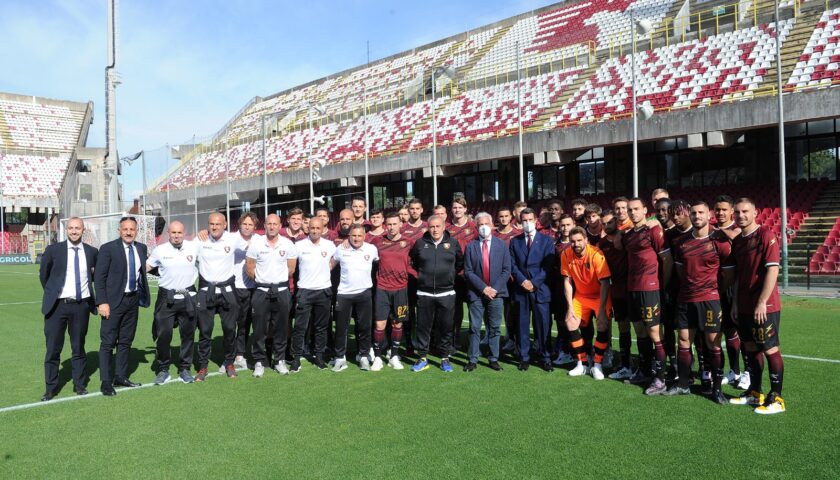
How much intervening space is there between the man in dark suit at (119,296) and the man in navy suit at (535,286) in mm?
4176

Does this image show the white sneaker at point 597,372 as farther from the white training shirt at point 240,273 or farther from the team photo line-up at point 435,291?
the white training shirt at point 240,273

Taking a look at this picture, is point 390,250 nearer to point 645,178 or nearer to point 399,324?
point 399,324

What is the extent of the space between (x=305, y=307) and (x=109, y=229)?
1913 cm

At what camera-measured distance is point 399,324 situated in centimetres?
687

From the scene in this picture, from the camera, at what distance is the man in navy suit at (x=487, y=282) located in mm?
6582

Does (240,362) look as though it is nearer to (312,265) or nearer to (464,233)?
(312,265)

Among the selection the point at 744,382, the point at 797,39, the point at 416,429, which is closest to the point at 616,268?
the point at 744,382

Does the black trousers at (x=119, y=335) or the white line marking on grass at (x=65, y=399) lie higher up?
the black trousers at (x=119, y=335)

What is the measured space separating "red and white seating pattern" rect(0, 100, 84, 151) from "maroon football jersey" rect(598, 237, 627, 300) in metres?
56.1

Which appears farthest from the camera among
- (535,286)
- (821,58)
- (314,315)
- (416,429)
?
(821,58)

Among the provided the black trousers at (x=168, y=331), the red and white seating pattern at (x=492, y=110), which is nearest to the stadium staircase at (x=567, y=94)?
the red and white seating pattern at (x=492, y=110)

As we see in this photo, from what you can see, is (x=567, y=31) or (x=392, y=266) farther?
(x=567, y=31)

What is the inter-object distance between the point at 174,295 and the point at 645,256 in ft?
15.8

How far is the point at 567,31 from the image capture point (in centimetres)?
2830
